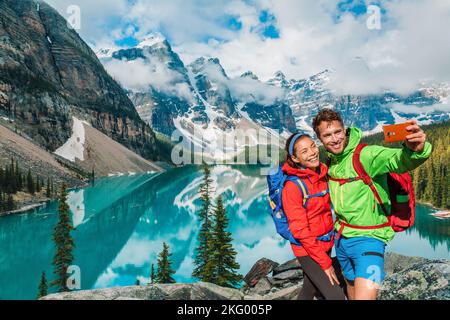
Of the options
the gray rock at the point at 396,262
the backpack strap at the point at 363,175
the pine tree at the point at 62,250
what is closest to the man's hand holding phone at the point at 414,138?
the backpack strap at the point at 363,175

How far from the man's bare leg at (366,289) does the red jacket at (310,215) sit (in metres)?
0.48

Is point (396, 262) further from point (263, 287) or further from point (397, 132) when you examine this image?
point (397, 132)

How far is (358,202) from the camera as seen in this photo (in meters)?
4.68

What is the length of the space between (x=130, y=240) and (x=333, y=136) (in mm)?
46572

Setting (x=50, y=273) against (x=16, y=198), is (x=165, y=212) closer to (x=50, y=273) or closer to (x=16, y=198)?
(x=16, y=198)

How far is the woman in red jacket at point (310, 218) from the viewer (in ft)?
15.7

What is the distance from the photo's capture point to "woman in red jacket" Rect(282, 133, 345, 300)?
4.78 metres

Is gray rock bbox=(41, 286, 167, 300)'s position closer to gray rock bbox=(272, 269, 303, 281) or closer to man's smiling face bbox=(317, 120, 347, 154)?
man's smiling face bbox=(317, 120, 347, 154)

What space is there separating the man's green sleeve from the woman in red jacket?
29.2 inches

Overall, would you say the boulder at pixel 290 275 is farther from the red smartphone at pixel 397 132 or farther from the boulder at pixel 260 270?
the red smartphone at pixel 397 132

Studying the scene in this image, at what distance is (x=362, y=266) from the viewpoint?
4.54m

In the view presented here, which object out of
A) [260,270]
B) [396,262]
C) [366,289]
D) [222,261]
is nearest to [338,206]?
[366,289]

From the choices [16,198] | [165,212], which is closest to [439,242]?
[165,212]

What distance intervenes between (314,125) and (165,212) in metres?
64.3
